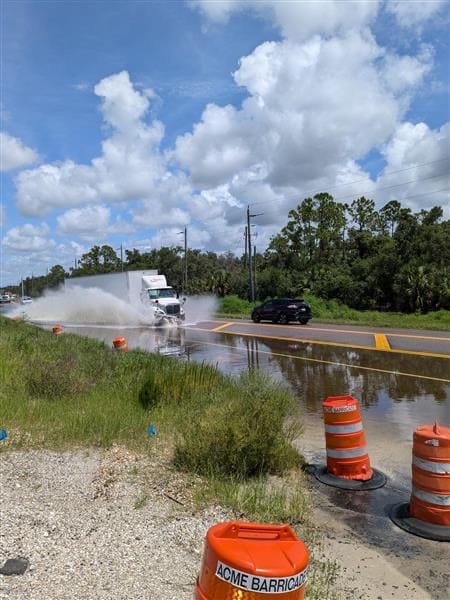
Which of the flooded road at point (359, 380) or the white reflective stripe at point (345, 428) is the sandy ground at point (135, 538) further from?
the flooded road at point (359, 380)

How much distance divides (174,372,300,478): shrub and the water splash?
27.6 metres

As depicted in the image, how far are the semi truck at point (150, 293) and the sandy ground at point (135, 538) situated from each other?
2806 cm

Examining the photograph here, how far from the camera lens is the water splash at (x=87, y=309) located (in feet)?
117

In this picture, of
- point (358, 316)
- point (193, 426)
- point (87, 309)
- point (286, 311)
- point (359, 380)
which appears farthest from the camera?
point (87, 309)

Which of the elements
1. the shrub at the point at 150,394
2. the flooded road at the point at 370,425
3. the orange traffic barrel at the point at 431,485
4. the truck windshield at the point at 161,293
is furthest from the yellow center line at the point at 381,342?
the truck windshield at the point at 161,293

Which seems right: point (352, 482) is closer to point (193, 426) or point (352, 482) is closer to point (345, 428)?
point (345, 428)

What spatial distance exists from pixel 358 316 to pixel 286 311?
6256mm

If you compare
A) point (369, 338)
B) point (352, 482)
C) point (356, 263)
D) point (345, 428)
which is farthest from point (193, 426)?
point (356, 263)

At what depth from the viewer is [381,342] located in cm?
2088

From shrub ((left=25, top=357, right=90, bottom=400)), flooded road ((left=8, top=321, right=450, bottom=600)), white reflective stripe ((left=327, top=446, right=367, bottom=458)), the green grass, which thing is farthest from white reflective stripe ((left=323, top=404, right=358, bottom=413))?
the green grass

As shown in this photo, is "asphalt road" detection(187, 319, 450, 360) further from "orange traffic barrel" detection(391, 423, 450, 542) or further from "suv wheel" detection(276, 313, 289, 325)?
"orange traffic barrel" detection(391, 423, 450, 542)

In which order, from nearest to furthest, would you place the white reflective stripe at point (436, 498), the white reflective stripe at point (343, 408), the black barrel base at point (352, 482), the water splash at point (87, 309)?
the white reflective stripe at point (436, 498), the black barrel base at point (352, 482), the white reflective stripe at point (343, 408), the water splash at point (87, 309)

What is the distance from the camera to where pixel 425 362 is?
15.7 meters

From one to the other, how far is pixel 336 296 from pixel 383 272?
17.2 ft
